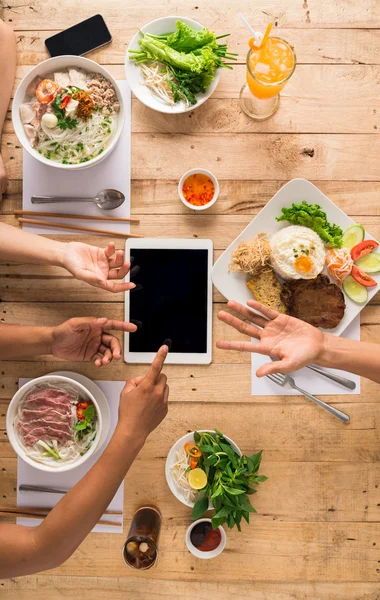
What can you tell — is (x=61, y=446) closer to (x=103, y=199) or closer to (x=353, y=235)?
(x=103, y=199)

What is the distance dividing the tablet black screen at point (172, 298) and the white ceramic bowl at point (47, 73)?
435mm

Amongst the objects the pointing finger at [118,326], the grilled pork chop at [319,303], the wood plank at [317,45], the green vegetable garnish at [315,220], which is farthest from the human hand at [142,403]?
the wood plank at [317,45]

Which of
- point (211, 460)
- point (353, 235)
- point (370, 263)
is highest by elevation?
point (353, 235)

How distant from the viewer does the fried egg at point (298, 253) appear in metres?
1.99

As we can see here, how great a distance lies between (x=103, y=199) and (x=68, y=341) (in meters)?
0.63

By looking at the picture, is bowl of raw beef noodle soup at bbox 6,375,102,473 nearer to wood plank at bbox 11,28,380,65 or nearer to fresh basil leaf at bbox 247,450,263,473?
fresh basil leaf at bbox 247,450,263,473

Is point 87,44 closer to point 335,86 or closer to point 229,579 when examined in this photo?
point 335,86

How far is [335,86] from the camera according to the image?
2146 mm

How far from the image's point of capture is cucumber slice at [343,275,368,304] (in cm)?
208

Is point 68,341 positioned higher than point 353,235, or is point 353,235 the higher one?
point 353,235

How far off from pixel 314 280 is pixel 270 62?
90 cm

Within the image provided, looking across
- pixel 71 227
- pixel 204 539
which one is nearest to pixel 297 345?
pixel 204 539

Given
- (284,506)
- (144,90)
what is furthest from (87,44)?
(284,506)

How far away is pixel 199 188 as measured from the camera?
212 centimetres
